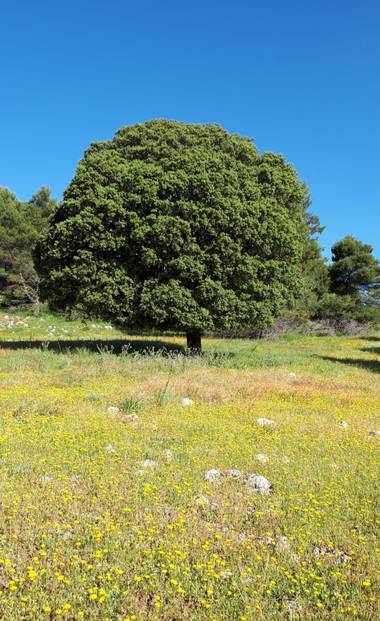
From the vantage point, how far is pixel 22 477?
16.8 ft

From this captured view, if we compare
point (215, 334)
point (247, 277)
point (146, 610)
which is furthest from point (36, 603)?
point (215, 334)

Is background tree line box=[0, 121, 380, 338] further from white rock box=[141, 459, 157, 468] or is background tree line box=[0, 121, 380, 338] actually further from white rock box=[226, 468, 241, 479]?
white rock box=[226, 468, 241, 479]

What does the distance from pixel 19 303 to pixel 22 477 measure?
129 ft

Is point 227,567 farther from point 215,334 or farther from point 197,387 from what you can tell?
point 215,334

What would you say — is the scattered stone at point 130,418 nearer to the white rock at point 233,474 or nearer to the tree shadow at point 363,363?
the white rock at point 233,474

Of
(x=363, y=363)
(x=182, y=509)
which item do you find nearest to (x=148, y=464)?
(x=182, y=509)

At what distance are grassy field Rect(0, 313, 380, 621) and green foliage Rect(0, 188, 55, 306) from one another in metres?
32.7

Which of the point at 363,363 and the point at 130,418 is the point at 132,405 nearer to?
the point at 130,418

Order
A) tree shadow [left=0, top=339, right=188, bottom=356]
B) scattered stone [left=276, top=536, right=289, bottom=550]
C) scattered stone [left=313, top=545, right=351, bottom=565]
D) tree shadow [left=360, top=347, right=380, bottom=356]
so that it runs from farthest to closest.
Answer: tree shadow [left=360, top=347, right=380, bottom=356]
tree shadow [left=0, top=339, right=188, bottom=356]
scattered stone [left=276, top=536, right=289, bottom=550]
scattered stone [left=313, top=545, right=351, bottom=565]

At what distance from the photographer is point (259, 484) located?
535cm

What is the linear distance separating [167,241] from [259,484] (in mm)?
11560

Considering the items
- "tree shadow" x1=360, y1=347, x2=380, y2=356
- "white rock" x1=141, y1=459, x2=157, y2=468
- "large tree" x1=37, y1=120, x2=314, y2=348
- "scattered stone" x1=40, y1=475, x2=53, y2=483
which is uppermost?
"large tree" x1=37, y1=120, x2=314, y2=348

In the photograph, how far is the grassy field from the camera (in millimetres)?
3334

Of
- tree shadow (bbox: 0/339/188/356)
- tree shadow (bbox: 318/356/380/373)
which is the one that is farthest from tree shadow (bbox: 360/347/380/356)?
tree shadow (bbox: 0/339/188/356)
